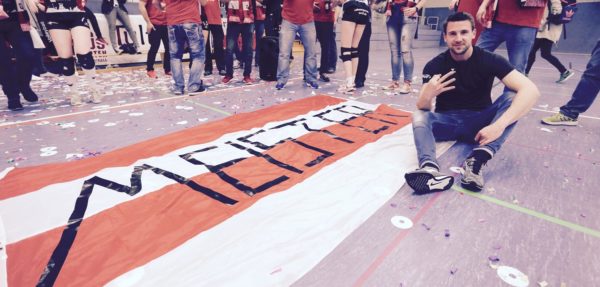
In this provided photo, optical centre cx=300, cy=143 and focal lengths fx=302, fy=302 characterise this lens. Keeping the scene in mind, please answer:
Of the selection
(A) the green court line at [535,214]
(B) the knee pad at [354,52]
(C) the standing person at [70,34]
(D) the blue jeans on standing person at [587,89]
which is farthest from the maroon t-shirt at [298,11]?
(A) the green court line at [535,214]

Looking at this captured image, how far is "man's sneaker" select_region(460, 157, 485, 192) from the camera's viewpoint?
1.76m

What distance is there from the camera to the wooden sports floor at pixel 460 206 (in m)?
1.20

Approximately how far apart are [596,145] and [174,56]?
4600 millimetres

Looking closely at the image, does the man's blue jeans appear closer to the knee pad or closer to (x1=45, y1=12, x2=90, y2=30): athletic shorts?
the knee pad

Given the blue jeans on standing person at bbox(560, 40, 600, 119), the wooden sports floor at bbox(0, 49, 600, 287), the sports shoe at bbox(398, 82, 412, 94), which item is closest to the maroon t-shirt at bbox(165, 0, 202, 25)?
the wooden sports floor at bbox(0, 49, 600, 287)

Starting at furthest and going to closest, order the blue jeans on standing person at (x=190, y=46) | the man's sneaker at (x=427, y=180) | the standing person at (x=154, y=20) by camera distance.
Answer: the standing person at (x=154, y=20) → the blue jeans on standing person at (x=190, y=46) → the man's sneaker at (x=427, y=180)

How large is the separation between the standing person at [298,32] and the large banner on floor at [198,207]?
2.22 meters

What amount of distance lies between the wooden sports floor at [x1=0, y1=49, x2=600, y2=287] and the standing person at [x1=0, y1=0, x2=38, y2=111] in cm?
28

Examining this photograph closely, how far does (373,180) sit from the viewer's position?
1875mm

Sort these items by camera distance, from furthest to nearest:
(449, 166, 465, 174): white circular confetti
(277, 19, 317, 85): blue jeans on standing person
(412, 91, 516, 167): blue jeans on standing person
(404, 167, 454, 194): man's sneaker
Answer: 1. (277, 19, 317, 85): blue jeans on standing person
2. (449, 166, 465, 174): white circular confetti
3. (412, 91, 516, 167): blue jeans on standing person
4. (404, 167, 454, 194): man's sneaker

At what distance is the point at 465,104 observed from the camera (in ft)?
7.12

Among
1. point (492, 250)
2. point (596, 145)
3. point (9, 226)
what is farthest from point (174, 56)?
point (596, 145)

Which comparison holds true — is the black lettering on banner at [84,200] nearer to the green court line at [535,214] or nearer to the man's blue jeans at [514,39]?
the green court line at [535,214]

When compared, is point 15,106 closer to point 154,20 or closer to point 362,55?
point 154,20
